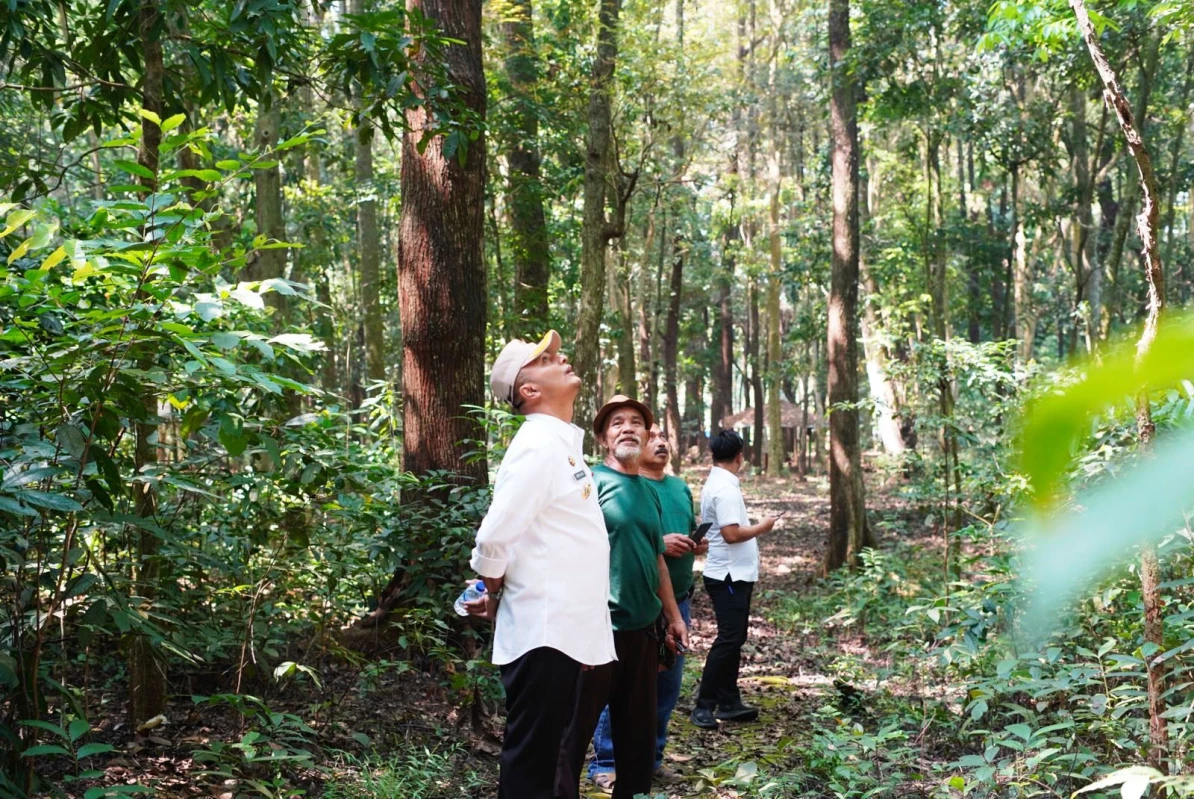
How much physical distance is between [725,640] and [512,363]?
3.21m

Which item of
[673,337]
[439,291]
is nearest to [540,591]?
[439,291]

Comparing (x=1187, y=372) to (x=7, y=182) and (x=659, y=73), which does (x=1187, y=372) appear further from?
(x=659, y=73)

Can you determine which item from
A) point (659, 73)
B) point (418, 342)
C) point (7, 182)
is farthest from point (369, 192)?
point (7, 182)

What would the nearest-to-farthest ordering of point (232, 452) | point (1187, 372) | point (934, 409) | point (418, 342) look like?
point (1187, 372) → point (232, 452) → point (418, 342) → point (934, 409)

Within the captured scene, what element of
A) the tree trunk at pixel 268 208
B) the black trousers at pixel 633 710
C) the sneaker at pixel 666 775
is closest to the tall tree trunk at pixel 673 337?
the tree trunk at pixel 268 208

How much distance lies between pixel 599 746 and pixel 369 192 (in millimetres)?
10812

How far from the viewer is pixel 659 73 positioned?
15.1 m

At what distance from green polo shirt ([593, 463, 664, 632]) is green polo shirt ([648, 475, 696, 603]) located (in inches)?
28.6

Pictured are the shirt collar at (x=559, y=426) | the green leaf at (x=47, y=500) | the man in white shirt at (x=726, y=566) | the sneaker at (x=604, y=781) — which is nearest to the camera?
the green leaf at (x=47, y=500)

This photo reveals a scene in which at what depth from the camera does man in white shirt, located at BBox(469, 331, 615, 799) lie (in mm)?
3498

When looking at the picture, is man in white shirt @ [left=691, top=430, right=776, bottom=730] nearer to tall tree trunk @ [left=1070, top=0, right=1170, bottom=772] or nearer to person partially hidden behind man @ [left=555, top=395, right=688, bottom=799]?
person partially hidden behind man @ [left=555, top=395, right=688, bottom=799]

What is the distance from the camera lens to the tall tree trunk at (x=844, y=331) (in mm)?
12180

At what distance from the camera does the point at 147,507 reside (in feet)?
13.7

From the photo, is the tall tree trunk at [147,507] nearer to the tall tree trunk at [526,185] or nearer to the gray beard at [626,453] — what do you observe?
the gray beard at [626,453]
